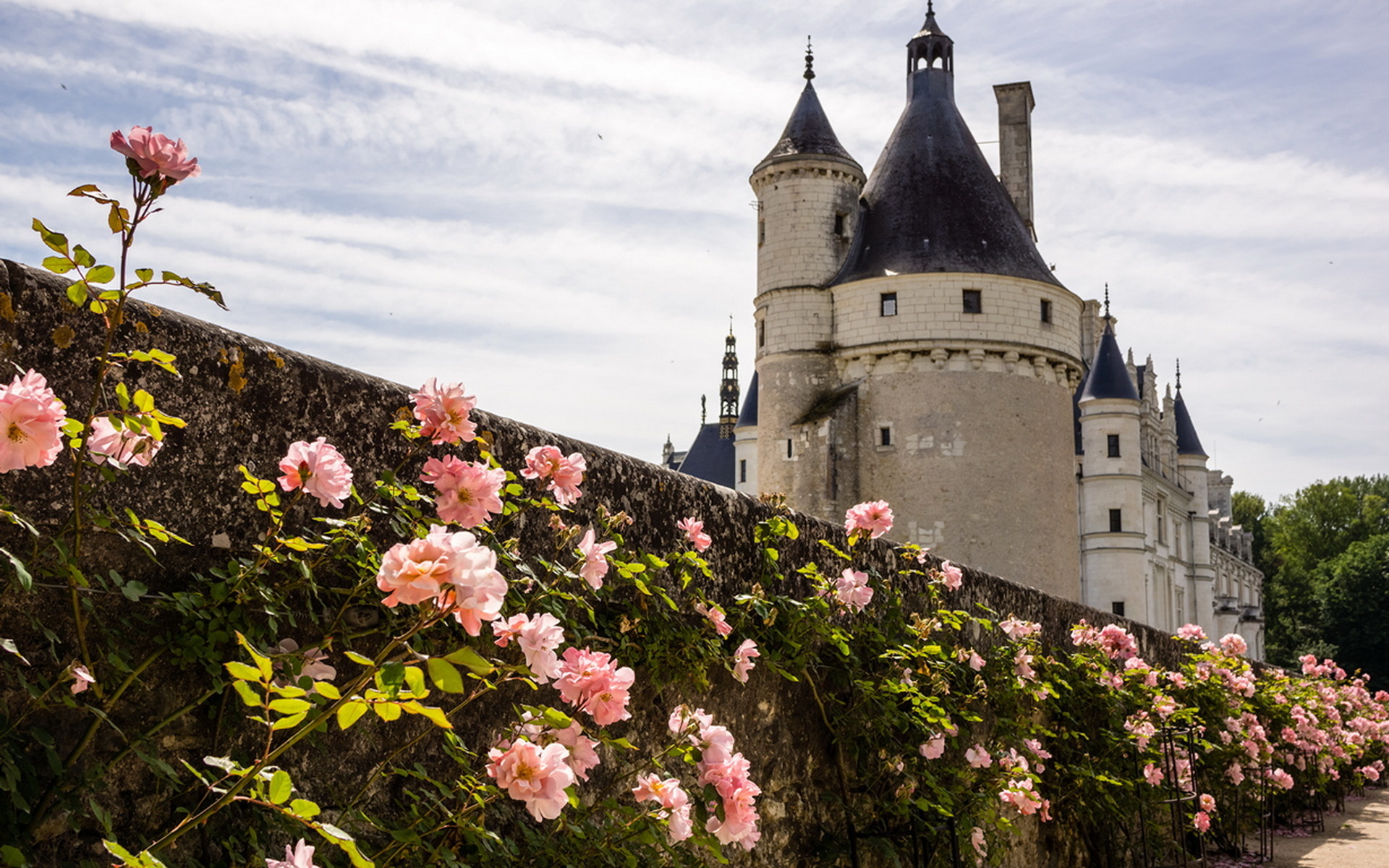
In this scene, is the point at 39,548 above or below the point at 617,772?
above

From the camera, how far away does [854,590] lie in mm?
4547

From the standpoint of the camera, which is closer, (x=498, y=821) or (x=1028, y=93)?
→ (x=498, y=821)

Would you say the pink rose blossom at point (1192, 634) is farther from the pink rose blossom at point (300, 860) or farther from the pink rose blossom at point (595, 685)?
the pink rose blossom at point (300, 860)

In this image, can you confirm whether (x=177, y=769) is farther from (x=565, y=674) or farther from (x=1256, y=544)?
(x=1256, y=544)

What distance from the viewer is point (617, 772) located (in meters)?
3.55

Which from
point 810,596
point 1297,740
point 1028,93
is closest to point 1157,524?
point 1028,93

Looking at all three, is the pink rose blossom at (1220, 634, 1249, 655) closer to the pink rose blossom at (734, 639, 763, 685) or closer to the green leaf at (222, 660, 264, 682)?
the pink rose blossom at (734, 639, 763, 685)

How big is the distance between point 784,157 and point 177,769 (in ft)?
93.6

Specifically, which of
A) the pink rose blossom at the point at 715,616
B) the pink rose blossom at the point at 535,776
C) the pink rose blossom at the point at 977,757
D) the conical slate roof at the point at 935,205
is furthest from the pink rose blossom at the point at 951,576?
the conical slate roof at the point at 935,205

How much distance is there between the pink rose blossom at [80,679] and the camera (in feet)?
6.82

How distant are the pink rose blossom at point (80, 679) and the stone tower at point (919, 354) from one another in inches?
1011

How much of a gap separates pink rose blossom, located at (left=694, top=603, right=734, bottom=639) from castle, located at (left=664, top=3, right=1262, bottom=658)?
882 inches

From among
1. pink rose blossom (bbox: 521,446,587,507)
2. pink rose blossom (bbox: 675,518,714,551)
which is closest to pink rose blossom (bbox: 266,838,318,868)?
pink rose blossom (bbox: 521,446,587,507)

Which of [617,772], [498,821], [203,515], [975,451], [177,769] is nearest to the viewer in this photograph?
[177,769]
